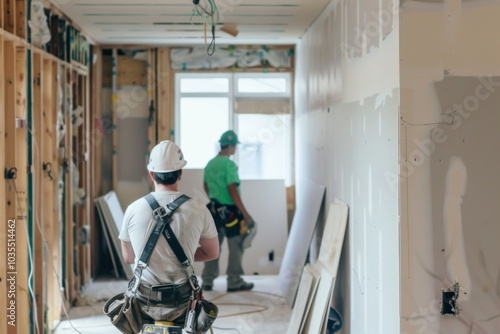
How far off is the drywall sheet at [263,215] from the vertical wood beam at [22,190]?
3098 mm

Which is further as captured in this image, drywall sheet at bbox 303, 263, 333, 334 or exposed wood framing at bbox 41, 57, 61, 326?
exposed wood framing at bbox 41, 57, 61, 326

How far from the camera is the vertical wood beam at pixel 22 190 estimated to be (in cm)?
435

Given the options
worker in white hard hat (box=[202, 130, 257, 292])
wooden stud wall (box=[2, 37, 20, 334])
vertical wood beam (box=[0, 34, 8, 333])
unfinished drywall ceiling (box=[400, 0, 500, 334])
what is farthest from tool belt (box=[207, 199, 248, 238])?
unfinished drywall ceiling (box=[400, 0, 500, 334])

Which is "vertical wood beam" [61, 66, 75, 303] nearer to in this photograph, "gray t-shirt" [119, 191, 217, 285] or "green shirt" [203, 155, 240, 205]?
"green shirt" [203, 155, 240, 205]

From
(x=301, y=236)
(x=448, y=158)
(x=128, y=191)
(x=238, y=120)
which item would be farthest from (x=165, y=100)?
(x=448, y=158)

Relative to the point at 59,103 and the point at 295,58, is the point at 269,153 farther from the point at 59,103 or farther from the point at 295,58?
the point at 59,103

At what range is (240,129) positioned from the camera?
7754mm

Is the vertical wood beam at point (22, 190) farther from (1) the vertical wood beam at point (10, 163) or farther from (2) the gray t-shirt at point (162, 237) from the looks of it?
(2) the gray t-shirt at point (162, 237)

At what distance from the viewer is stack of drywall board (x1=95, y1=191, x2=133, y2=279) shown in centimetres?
691

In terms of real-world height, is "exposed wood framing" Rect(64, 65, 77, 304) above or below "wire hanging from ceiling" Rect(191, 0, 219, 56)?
below

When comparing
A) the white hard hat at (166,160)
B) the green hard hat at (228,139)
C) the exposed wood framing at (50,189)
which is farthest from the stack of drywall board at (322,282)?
the exposed wood framing at (50,189)

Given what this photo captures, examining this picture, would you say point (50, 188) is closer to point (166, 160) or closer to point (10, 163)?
point (10, 163)

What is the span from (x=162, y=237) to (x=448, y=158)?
1.46 meters

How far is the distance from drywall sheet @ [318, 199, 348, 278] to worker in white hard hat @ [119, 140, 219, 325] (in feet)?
3.97
